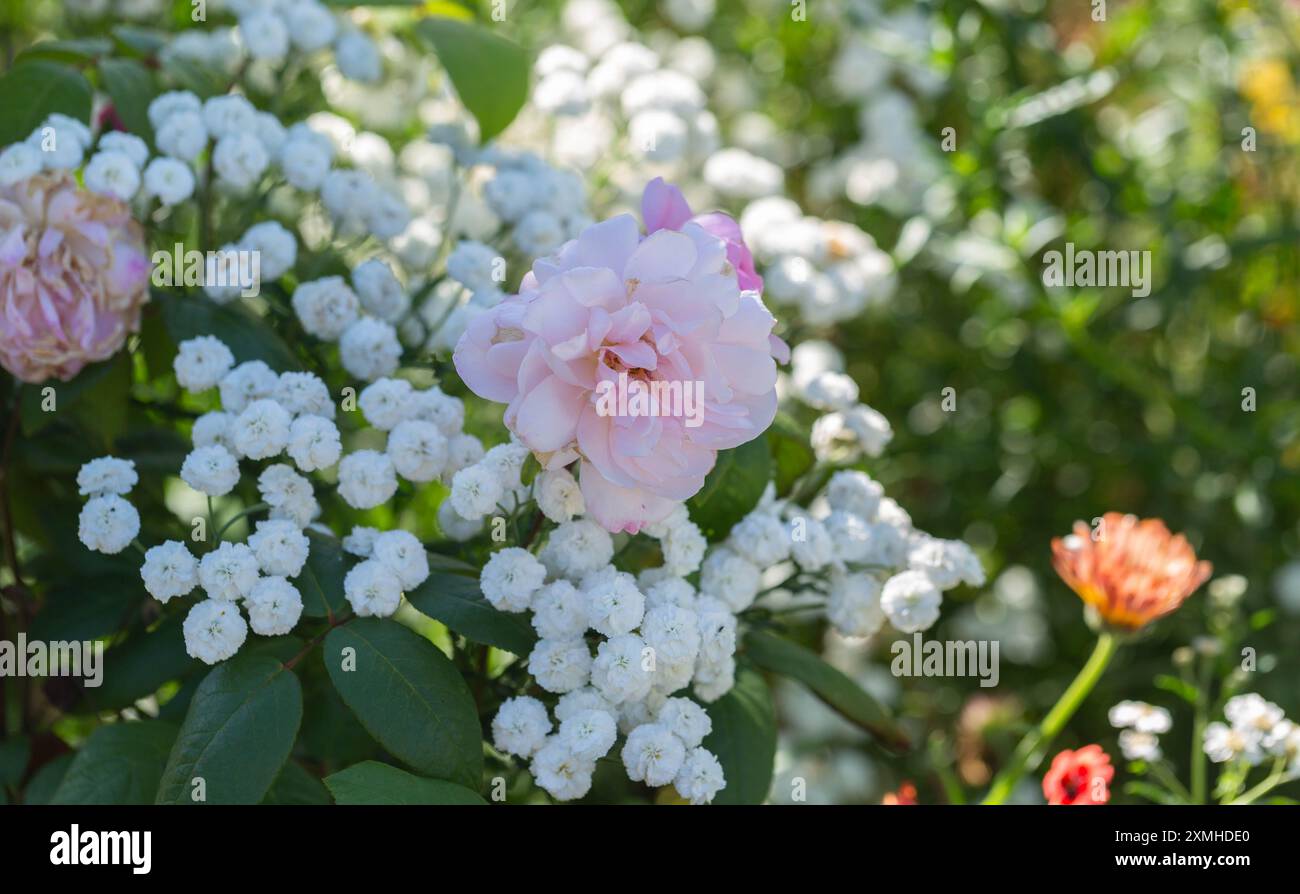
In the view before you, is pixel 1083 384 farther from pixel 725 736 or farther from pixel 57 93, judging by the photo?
pixel 57 93

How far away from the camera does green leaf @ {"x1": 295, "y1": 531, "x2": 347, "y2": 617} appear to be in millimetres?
689

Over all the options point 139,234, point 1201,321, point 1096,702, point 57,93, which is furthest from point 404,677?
point 1201,321

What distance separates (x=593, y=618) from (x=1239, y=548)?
0.91m

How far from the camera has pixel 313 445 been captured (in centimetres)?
71

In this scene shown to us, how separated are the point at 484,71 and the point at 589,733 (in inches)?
20.5

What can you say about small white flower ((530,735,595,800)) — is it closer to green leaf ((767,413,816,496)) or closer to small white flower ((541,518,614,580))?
small white flower ((541,518,614,580))

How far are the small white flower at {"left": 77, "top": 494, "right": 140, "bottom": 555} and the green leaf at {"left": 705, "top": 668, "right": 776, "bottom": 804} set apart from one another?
33cm

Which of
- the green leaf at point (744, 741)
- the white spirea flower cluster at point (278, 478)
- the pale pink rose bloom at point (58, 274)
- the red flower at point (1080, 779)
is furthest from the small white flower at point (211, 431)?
the red flower at point (1080, 779)

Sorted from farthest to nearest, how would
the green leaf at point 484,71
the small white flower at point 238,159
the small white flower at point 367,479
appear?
the green leaf at point 484,71
the small white flower at point 238,159
the small white flower at point 367,479

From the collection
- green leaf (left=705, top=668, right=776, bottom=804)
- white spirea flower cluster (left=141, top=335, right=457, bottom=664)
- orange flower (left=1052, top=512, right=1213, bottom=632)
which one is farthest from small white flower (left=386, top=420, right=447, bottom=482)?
orange flower (left=1052, top=512, right=1213, bottom=632)

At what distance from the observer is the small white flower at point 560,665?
67cm

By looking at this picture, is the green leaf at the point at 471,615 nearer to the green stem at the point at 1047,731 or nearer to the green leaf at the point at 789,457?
the green leaf at the point at 789,457

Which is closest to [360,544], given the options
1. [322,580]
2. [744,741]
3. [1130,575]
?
[322,580]

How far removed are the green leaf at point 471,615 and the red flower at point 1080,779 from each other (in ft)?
1.10
